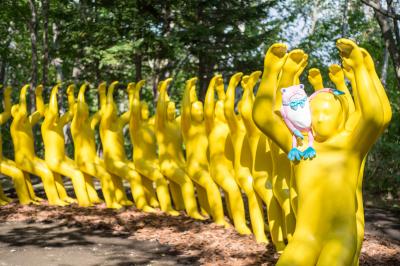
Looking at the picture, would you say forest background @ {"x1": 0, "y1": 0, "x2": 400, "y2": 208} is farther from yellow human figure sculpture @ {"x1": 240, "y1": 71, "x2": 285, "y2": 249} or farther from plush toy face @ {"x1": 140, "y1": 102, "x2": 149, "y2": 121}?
yellow human figure sculpture @ {"x1": 240, "y1": 71, "x2": 285, "y2": 249}

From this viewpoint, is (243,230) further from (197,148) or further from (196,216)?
(197,148)

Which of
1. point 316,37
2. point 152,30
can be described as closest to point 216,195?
point 152,30

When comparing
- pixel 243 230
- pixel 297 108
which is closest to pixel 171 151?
pixel 243 230

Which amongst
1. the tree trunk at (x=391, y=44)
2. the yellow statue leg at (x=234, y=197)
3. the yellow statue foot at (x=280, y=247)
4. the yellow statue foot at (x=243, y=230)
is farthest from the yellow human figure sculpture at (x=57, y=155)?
the tree trunk at (x=391, y=44)

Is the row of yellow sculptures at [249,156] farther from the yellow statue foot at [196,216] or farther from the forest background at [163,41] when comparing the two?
the forest background at [163,41]

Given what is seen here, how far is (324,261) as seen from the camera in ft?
12.0

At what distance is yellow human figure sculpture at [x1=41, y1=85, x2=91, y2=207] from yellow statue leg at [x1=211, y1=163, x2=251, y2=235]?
9.93ft

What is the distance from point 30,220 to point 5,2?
9.54 m

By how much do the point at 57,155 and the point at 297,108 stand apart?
625 centimetres

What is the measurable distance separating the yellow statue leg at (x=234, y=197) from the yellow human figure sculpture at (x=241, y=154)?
0.62 ft

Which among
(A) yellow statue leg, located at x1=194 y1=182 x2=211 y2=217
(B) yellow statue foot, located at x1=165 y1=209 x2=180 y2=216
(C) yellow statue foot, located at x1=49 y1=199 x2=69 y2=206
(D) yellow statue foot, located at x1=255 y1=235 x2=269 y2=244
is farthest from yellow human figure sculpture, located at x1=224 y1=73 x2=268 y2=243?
(C) yellow statue foot, located at x1=49 y1=199 x2=69 y2=206

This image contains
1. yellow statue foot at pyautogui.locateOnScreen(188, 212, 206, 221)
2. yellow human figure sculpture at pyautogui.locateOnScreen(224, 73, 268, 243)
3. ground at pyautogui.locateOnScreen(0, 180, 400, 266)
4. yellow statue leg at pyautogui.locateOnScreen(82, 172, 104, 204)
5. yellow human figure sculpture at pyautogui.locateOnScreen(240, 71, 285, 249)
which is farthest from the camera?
yellow statue leg at pyautogui.locateOnScreen(82, 172, 104, 204)

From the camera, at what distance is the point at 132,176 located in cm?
859

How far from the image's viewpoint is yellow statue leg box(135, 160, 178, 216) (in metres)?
8.33
